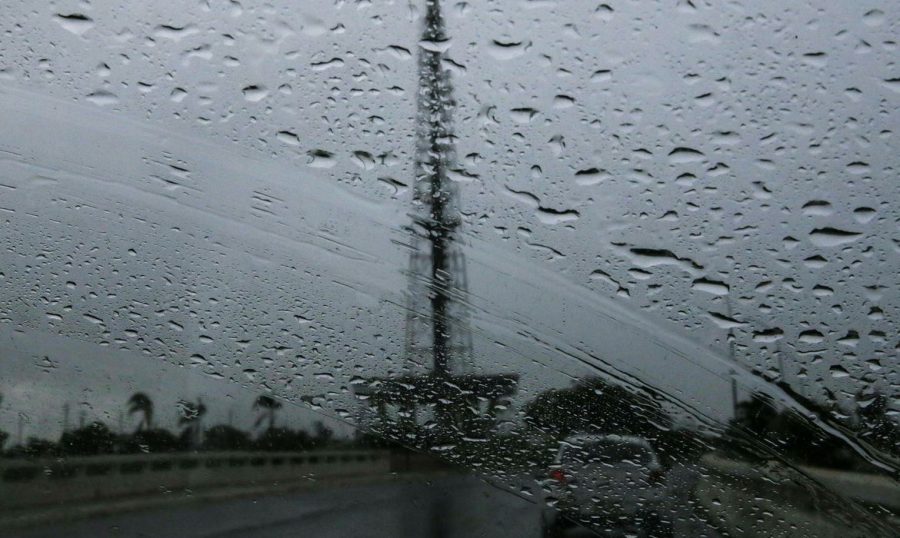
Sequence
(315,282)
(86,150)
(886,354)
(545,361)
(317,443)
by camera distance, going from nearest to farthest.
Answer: (886,354)
(545,361)
(317,443)
(315,282)
(86,150)

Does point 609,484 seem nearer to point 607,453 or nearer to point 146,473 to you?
point 607,453

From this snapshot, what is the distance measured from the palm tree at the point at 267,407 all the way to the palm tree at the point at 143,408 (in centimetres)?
66

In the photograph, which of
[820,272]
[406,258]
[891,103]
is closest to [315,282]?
[406,258]

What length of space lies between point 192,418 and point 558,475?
6.26 ft

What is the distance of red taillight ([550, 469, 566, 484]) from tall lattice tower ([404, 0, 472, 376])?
0.65 m

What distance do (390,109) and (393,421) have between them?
56.7 inches

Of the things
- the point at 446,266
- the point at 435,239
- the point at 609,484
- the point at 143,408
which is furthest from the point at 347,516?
the point at 609,484

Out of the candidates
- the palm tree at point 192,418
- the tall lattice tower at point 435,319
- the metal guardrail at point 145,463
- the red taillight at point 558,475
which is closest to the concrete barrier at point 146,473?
the metal guardrail at point 145,463

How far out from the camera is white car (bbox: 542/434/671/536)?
3.39 metres

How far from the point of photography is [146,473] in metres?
4.55

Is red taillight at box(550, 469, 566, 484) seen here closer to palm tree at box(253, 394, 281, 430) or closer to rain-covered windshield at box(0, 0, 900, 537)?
rain-covered windshield at box(0, 0, 900, 537)

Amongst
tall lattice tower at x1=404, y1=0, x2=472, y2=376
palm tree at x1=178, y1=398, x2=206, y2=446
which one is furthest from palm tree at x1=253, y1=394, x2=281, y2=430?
tall lattice tower at x1=404, y1=0, x2=472, y2=376

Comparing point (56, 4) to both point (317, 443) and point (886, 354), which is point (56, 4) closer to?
point (317, 443)

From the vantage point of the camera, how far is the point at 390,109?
4.06 metres
